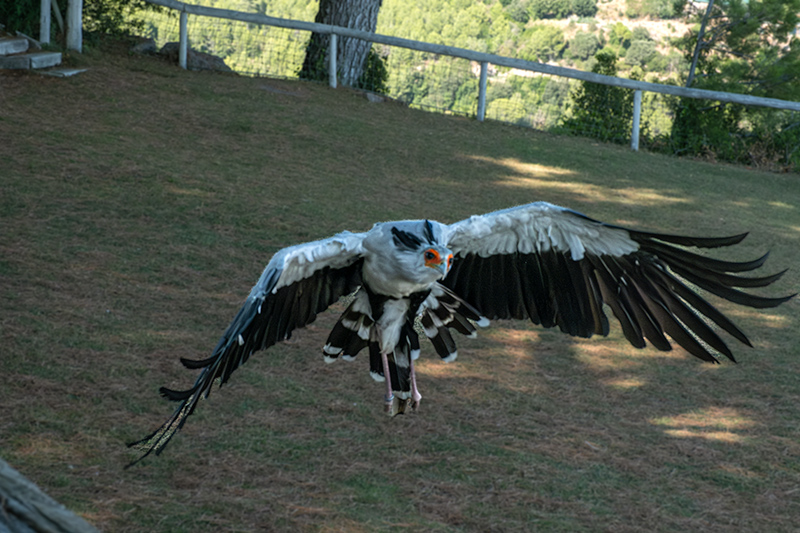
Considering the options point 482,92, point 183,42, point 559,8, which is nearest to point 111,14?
point 183,42

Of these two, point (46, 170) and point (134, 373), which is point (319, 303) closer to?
point (134, 373)

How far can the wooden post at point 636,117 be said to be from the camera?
12.3m

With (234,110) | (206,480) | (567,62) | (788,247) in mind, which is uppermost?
(567,62)

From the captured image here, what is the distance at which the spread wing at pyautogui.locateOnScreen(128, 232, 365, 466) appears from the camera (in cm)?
292

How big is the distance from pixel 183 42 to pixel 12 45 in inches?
108

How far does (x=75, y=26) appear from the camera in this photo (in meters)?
10.7

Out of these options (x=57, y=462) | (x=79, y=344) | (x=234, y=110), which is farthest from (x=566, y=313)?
(x=234, y=110)

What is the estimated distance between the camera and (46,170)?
7188 millimetres

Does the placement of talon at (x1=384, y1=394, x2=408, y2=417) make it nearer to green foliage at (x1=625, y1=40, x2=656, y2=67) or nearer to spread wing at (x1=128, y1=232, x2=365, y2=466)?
spread wing at (x1=128, y1=232, x2=365, y2=466)

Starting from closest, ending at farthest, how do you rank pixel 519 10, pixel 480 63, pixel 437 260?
pixel 437 260 → pixel 480 63 → pixel 519 10

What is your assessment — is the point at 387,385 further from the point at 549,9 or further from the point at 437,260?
the point at 549,9

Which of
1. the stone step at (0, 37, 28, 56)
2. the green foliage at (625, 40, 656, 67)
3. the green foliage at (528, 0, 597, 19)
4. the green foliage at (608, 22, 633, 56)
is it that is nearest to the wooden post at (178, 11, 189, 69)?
the stone step at (0, 37, 28, 56)

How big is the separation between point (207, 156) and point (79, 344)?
4.30m

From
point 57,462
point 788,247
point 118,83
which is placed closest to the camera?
point 57,462
